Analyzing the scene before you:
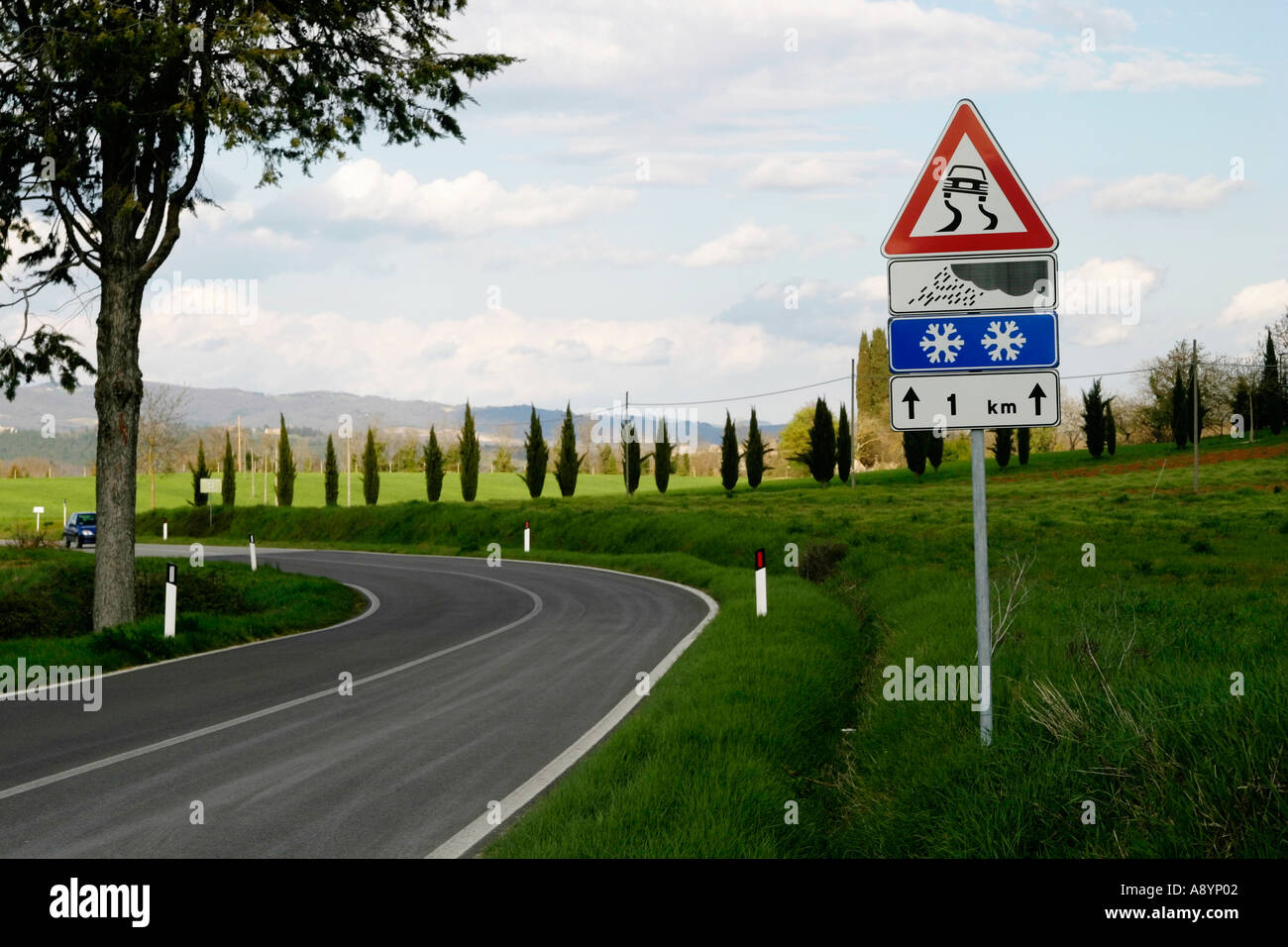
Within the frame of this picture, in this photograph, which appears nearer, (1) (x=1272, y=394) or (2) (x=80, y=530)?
(2) (x=80, y=530)

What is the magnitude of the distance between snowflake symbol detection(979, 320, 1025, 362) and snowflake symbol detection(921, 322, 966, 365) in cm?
15

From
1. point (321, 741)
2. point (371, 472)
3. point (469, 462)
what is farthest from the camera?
point (371, 472)

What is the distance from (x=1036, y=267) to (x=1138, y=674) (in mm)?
2757

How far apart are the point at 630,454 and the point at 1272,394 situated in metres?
56.2

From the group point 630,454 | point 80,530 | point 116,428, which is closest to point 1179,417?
point 630,454

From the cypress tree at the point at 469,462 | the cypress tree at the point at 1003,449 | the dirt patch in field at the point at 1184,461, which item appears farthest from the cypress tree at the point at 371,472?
the cypress tree at the point at 1003,449

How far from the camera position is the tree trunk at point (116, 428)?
15.3 meters

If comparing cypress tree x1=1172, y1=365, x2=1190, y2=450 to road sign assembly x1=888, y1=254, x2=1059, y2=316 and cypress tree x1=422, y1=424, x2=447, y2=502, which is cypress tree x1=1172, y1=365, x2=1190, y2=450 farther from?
road sign assembly x1=888, y1=254, x2=1059, y2=316

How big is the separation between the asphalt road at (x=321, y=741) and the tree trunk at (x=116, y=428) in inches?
95.8

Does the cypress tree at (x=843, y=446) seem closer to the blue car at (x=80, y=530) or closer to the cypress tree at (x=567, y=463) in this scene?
the cypress tree at (x=567, y=463)

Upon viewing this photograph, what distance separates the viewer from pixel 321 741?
8.58 meters

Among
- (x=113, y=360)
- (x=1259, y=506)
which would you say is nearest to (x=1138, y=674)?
(x=113, y=360)

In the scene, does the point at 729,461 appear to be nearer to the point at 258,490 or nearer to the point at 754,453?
the point at 754,453

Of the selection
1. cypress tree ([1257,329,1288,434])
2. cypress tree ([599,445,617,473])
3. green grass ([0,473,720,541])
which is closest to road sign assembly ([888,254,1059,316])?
green grass ([0,473,720,541])
